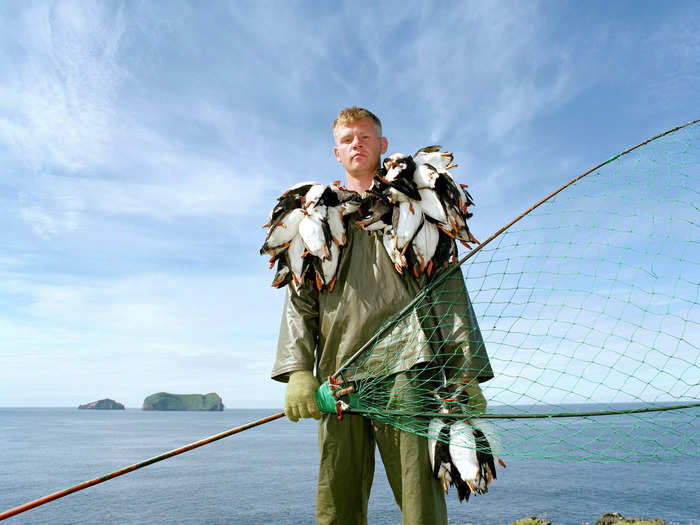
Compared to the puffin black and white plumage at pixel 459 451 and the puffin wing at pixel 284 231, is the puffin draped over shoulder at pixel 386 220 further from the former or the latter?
the puffin black and white plumage at pixel 459 451

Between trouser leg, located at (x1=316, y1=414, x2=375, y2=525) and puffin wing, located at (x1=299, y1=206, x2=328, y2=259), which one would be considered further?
puffin wing, located at (x1=299, y1=206, x2=328, y2=259)

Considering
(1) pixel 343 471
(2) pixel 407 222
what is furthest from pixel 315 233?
(1) pixel 343 471

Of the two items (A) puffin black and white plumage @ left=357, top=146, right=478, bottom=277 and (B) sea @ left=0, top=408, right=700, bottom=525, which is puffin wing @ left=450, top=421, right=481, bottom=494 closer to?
(A) puffin black and white plumage @ left=357, top=146, right=478, bottom=277

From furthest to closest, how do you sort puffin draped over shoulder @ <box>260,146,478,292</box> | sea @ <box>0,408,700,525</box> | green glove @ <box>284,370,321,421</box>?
sea @ <box>0,408,700,525</box>
puffin draped over shoulder @ <box>260,146,478,292</box>
green glove @ <box>284,370,321,421</box>

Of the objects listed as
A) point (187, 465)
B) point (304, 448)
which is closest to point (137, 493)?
point (187, 465)

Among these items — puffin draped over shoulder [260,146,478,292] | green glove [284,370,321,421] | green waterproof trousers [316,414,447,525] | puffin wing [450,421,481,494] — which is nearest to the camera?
puffin wing [450,421,481,494]

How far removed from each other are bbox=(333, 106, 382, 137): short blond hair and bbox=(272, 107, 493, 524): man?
0.73 meters

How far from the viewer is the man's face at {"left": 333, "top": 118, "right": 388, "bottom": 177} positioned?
3.17 metres

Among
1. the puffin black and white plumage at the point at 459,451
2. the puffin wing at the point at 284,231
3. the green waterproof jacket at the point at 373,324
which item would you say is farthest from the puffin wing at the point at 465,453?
the puffin wing at the point at 284,231

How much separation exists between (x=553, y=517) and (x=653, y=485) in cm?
2714

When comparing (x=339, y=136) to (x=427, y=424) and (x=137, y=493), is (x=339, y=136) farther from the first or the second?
(x=137, y=493)

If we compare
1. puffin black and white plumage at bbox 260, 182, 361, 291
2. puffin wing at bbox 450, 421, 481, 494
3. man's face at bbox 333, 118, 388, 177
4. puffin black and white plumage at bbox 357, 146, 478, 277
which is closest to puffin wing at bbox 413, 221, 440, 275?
puffin black and white plumage at bbox 357, 146, 478, 277

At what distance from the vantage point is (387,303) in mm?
2846

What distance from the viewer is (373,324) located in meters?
2.83
